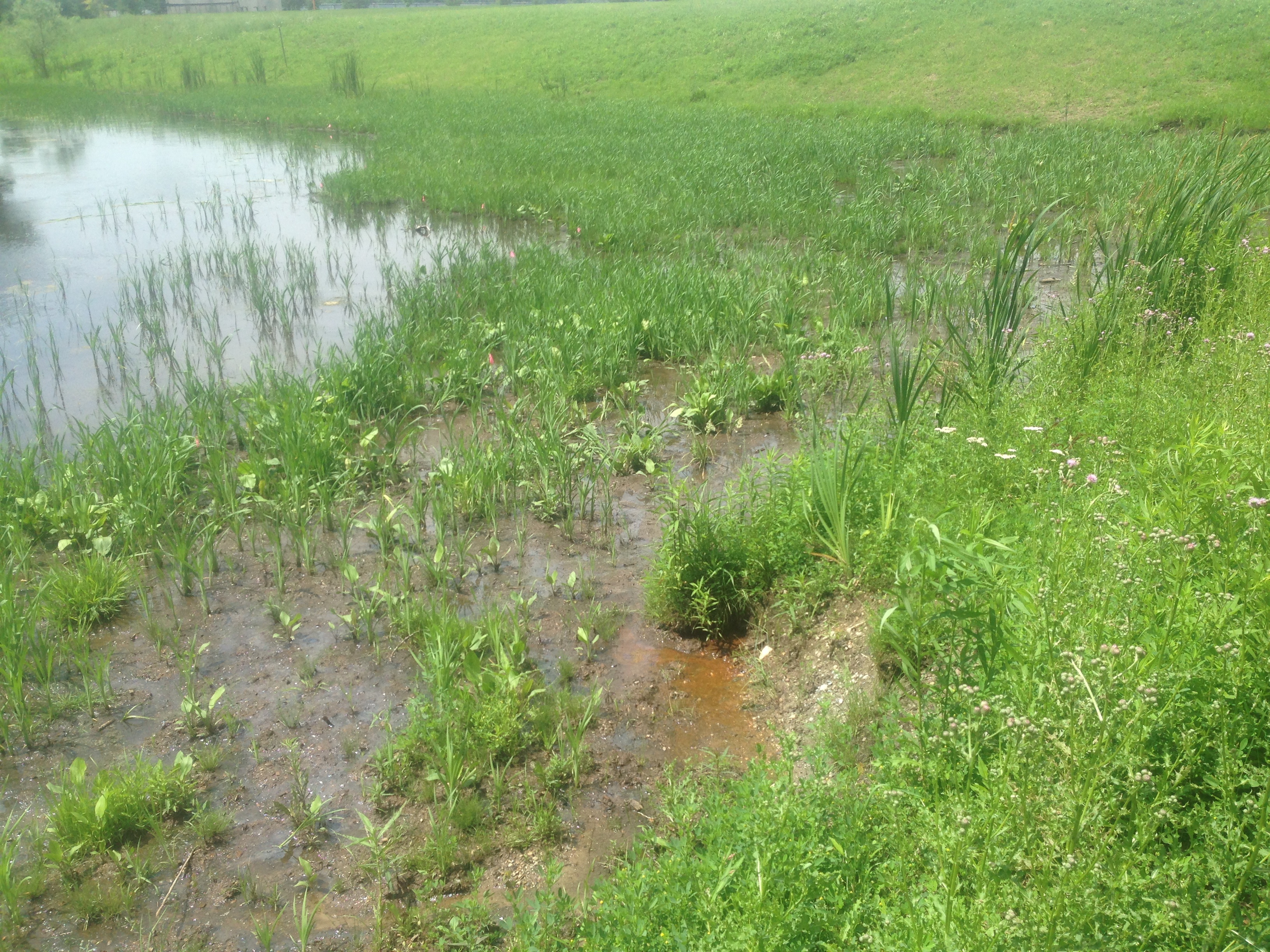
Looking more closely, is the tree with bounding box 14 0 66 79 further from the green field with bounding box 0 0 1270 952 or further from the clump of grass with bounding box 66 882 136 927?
the clump of grass with bounding box 66 882 136 927

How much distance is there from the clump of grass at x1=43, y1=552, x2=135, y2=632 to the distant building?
61.4 meters

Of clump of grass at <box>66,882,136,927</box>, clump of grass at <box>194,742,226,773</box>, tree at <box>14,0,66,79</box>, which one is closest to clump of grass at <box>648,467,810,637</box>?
clump of grass at <box>194,742,226,773</box>

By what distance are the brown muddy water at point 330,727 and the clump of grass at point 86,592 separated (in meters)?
0.09

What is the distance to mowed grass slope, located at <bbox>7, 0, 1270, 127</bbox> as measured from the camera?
19547mm

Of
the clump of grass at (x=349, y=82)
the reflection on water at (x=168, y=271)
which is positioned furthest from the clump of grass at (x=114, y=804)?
the clump of grass at (x=349, y=82)

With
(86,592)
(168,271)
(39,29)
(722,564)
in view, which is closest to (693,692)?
(722,564)

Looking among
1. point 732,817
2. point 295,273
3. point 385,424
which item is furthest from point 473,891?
point 295,273

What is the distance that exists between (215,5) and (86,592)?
64.1 metres

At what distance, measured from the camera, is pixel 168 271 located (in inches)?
365

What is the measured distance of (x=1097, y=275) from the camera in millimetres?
5438

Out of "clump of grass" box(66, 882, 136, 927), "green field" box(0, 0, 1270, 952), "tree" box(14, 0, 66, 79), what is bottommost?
"clump of grass" box(66, 882, 136, 927)

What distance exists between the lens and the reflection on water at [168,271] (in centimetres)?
686

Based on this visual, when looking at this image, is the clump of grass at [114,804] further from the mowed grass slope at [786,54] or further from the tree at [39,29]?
the tree at [39,29]

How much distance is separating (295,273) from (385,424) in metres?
4.14
